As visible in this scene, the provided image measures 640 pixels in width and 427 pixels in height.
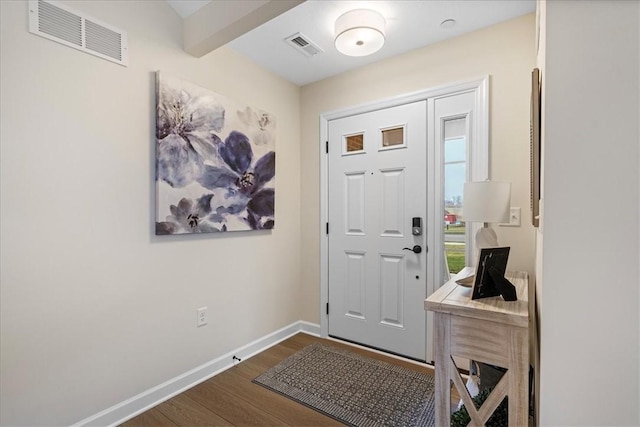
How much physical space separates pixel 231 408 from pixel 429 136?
7.62 ft

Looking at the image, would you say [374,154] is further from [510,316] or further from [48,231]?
[48,231]

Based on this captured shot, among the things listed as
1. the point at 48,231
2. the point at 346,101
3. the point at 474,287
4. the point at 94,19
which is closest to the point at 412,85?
the point at 346,101

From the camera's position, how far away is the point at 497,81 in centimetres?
210

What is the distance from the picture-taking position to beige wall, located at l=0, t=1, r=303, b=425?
4.60ft

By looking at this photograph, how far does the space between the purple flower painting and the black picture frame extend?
171cm

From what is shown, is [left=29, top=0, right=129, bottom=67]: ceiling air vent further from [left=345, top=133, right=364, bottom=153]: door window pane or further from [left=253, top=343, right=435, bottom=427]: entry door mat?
[left=253, top=343, right=435, bottom=427]: entry door mat

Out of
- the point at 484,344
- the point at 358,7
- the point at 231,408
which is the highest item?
the point at 358,7

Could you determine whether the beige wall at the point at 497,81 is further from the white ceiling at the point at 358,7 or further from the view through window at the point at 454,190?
the view through window at the point at 454,190

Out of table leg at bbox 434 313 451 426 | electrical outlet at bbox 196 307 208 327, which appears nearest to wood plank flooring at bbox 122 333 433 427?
electrical outlet at bbox 196 307 208 327

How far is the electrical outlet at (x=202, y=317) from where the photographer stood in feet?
7.16

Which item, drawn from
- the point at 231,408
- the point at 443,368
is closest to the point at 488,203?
the point at 443,368

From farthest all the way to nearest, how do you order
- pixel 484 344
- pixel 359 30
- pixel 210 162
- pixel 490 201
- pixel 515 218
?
pixel 210 162, pixel 515 218, pixel 359 30, pixel 490 201, pixel 484 344

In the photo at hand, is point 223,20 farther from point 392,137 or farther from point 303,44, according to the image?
point 392,137

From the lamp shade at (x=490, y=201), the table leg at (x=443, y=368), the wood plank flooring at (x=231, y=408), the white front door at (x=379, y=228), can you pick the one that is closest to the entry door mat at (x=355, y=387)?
the wood plank flooring at (x=231, y=408)
